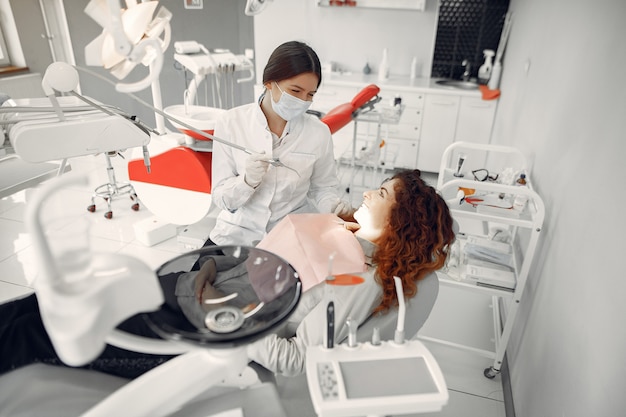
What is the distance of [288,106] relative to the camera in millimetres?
1512

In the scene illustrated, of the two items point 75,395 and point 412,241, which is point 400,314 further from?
point 75,395

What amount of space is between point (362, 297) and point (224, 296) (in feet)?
1.59

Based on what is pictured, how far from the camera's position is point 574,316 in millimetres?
1239

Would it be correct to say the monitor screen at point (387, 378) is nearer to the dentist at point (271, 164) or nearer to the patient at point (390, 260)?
the patient at point (390, 260)

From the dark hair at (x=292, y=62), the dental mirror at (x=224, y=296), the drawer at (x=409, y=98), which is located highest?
the dark hair at (x=292, y=62)

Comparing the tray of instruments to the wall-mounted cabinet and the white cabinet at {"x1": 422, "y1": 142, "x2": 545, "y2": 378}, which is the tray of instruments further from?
the wall-mounted cabinet

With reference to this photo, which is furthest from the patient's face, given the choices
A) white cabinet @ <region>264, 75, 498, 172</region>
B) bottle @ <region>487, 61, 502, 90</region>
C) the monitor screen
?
bottle @ <region>487, 61, 502, 90</region>

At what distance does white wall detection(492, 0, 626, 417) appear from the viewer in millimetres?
1059

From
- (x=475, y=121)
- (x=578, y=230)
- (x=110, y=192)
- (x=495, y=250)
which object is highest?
(x=578, y=230)

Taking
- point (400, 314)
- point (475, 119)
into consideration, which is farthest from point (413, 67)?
point (400, 314)

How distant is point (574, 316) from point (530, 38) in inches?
90.0

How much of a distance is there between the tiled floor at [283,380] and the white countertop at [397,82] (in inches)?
41.1

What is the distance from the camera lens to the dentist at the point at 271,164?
1517mm

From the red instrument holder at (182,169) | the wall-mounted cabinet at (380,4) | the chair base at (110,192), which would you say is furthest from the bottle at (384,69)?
the chair base at (110,192)
